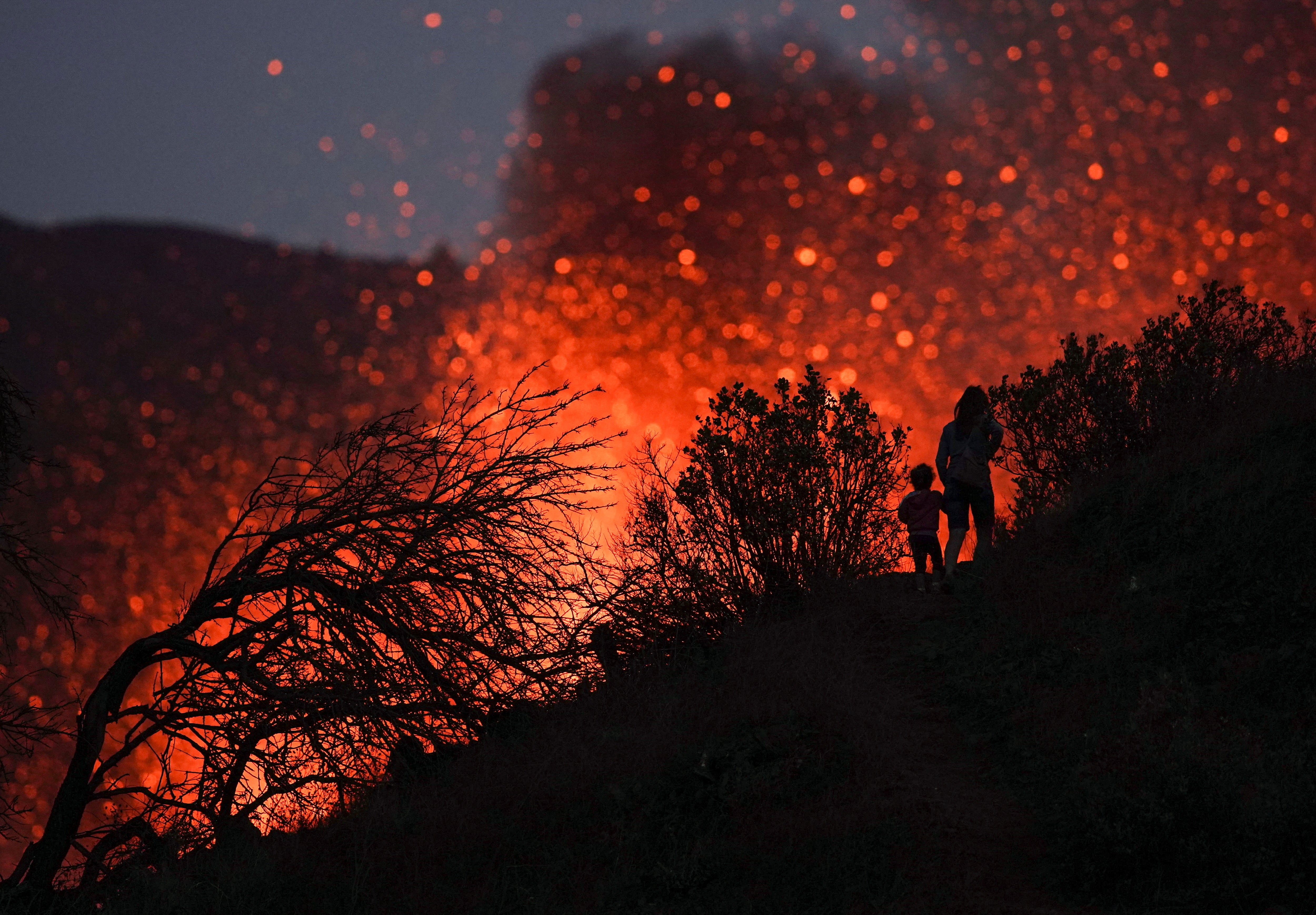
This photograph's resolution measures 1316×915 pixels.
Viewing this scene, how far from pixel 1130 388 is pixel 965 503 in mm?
3970

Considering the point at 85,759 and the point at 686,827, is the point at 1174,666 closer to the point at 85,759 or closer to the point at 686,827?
the point at 686,827

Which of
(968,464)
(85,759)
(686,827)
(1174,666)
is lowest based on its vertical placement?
(686,827)

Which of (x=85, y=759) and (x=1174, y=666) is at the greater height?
(x=85, y=759)

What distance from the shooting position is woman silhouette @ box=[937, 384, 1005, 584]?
10930 millimetres

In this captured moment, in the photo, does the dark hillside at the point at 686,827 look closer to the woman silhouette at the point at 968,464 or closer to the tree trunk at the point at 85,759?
the tree trunk at the point at 85,759

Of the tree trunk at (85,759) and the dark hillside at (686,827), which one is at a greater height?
the tree trunk at (85,759)

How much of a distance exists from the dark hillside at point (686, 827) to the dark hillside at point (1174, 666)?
0.53 m

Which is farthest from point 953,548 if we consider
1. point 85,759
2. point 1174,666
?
point 85,759

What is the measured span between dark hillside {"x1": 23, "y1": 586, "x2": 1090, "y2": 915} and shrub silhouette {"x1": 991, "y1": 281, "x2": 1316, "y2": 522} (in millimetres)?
5962

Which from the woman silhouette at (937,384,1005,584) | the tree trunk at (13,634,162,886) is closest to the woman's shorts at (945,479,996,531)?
the woman silhouette at (937,384,1005,584)

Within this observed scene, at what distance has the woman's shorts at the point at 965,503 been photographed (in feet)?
36.4

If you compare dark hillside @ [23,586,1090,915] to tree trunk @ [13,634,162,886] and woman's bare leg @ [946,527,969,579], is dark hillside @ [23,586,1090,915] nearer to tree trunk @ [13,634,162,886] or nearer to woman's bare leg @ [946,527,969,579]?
tree trunk @ [13,634,162,886]

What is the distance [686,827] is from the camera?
7.11 m

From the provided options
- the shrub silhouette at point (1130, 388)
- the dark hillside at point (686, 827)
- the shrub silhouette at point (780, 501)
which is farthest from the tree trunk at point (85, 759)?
the shrub silhouette at point (1130, 388)
